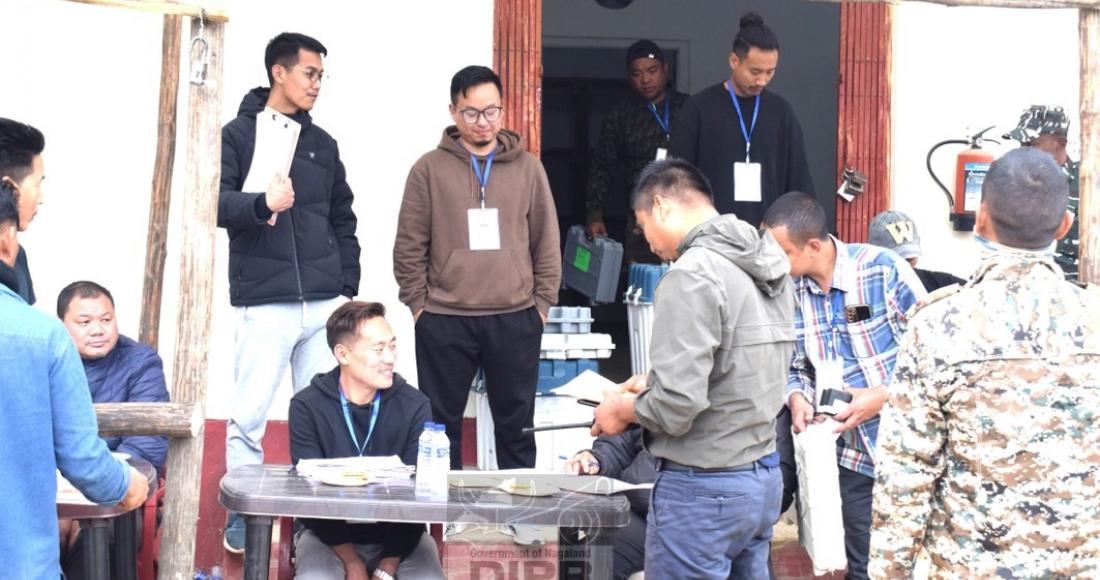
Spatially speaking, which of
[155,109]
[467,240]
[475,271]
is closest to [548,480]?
[475,271]

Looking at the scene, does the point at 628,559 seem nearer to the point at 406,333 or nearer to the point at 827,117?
the point at 406,333

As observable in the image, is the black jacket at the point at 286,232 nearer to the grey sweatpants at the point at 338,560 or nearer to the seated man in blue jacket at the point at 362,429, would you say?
the seated man in blue jacket at the point at 362,429

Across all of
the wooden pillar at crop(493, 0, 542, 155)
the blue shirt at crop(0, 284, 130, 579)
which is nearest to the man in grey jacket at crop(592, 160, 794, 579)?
the blue shirt at crop(0, 284, 130, 579)

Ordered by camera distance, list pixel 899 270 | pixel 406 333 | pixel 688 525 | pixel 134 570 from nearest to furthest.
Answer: pixel 688 525, pixel 134 570, pixel 899 270, pixel 406 333

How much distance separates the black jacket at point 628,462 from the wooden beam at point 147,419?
146 centimetres

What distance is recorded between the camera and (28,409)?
3.44 meters

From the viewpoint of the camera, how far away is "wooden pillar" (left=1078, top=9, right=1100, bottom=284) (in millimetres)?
5043

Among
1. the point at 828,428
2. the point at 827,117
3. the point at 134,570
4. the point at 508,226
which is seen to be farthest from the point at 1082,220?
the point at 827,117

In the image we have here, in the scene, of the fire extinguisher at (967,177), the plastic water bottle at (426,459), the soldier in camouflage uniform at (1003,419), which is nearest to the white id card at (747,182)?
the fire extinguisher at (967,177)

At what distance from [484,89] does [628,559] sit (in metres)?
1.99

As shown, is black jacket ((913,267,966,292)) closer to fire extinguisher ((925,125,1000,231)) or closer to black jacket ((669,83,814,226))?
black jacket ((669,83,814,226))

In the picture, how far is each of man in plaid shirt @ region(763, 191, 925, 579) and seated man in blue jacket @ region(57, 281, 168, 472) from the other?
2.29 meters

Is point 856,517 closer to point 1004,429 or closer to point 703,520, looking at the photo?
point 703,520

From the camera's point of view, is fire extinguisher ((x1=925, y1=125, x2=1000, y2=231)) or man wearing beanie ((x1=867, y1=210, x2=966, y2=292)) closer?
man wearing beanie ((x1=867, y1=210, x2=966, y2=292))
